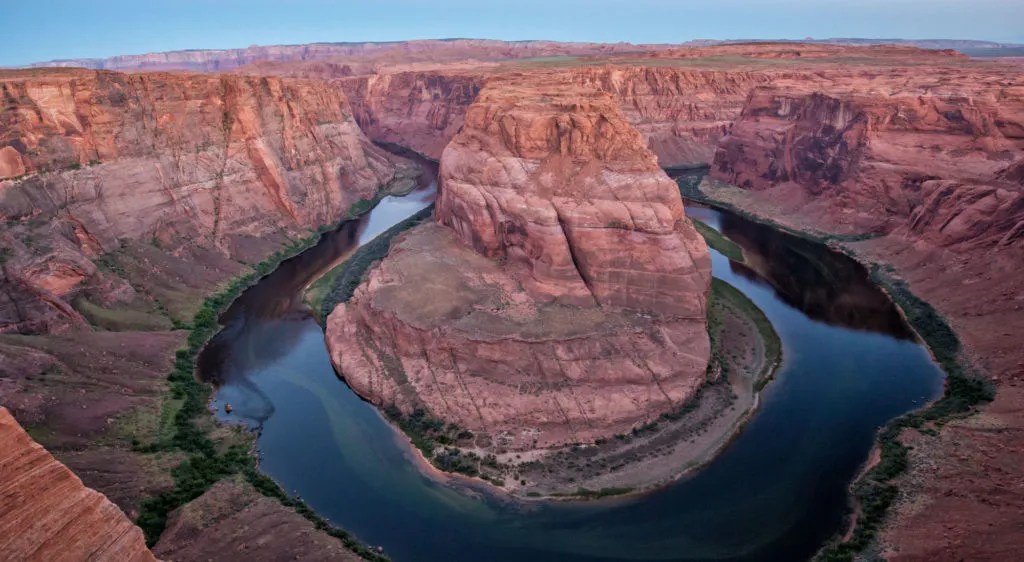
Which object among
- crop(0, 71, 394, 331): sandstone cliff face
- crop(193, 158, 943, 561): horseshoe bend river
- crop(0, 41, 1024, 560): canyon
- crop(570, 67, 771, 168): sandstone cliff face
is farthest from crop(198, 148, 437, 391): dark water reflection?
crop(570, 67, 771, 168): sandstone cliff face

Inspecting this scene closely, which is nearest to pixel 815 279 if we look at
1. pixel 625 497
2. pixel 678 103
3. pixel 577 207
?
pixel 577 207

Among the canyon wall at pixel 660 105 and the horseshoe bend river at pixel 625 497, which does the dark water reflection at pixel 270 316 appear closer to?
the horseshoe bend river at pixel 625 497

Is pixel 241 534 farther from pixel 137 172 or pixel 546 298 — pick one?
pixel 137 172

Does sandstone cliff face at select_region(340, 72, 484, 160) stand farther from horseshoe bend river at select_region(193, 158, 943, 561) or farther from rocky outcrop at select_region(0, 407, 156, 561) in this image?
rocky outcrop at select_region(0, 407, 156, 561)

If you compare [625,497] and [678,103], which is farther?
[678,103]

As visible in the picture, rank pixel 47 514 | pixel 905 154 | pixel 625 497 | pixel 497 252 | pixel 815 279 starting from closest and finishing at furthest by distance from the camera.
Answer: pixel 47 514, pixel 625 497, pixel 497 252, pixel 815 279, pixel 905 154

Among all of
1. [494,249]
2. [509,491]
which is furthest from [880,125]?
[509,491]

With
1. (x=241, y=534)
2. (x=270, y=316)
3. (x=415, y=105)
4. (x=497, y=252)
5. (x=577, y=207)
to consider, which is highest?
(x=415, y=105)
